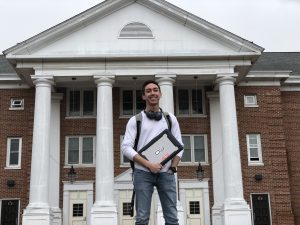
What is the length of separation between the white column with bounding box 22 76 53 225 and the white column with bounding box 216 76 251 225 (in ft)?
28.5

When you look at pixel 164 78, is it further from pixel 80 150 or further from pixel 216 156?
pixel 80 150

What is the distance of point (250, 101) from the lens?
3008 centimetres

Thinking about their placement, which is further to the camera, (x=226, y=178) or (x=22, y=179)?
(x=22, y=179)

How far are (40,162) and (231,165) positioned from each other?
9376 mm

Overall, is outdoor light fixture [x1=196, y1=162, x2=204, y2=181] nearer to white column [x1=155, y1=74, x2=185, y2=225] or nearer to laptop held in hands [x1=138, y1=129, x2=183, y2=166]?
white column [x1=155, y1=74, x2=185, y2=225]

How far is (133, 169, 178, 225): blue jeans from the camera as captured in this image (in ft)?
16.8

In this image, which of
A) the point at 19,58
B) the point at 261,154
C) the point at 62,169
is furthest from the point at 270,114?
the point at 19,58

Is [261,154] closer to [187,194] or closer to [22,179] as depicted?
[187,194]

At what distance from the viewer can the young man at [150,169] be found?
5086 millimetres

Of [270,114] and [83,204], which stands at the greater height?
[270,114]

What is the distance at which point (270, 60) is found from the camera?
35.8 m

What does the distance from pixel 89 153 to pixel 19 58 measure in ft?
22.1

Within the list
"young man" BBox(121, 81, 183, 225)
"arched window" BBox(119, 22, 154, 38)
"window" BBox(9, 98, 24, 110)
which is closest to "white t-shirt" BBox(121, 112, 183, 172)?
"young man" BBox(121, 81, 183, 225)

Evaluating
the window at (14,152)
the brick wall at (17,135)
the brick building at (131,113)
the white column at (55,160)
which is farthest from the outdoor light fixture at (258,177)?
the window at (14,152)
